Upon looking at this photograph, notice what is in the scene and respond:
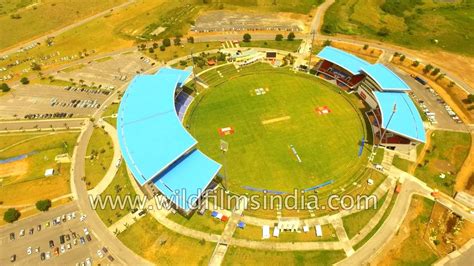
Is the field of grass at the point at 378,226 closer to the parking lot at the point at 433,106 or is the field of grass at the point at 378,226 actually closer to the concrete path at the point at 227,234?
the concrete path at the point at 227,234

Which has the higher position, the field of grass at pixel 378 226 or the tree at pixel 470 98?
the tree at pixel 470 98

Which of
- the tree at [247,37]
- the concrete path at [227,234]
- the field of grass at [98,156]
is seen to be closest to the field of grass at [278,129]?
the concrete path at [227,234]

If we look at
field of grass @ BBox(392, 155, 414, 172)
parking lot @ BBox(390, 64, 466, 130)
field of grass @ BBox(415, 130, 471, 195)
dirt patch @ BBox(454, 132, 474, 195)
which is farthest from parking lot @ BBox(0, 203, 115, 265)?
parking lot @ BBox(390, 64, 466, 130)

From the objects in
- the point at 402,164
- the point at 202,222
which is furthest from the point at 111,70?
the point at 402,164

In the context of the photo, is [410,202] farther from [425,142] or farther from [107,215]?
[107,215]

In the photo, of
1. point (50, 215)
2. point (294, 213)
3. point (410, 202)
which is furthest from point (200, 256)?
point (410, 202)

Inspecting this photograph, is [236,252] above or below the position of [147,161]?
below

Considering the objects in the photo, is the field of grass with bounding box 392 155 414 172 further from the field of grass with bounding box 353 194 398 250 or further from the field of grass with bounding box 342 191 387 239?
the field of grass with bounding box 342 191 387 239
